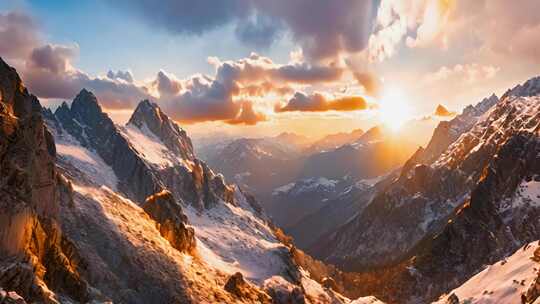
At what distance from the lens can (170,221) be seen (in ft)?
570

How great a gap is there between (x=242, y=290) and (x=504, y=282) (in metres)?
74.0

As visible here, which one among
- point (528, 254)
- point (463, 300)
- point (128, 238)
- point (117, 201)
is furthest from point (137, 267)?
point (528, 254)

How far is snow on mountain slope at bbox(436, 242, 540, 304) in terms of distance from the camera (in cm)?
10025

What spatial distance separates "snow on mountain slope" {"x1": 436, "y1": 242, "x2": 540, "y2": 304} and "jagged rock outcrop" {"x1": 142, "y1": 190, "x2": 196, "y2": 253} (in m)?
83.8

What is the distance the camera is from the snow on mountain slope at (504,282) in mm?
100250

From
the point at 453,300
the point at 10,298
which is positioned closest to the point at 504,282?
the point at 453,300

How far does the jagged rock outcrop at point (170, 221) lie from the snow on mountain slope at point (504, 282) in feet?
275

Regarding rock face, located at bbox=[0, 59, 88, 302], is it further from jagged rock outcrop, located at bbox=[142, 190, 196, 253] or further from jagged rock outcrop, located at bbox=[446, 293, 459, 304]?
jagged rock outcrop, located at bbox=[446, 293, 459, 304]

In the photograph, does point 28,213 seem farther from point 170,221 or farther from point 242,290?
point 170,221

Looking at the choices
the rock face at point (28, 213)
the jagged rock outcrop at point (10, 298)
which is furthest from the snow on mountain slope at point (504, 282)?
the jagged rock outcrop at point (10, 298)

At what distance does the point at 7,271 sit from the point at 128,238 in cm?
6726

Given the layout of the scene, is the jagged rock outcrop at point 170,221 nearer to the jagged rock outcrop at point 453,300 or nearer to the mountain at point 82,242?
the mountain at point 82,242

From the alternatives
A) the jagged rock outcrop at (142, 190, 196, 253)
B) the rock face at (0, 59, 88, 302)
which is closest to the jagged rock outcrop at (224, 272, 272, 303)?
the jagged rock outcrop at (142, 190, 196, 253)

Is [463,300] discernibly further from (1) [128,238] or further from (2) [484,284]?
(1) [128,238]
